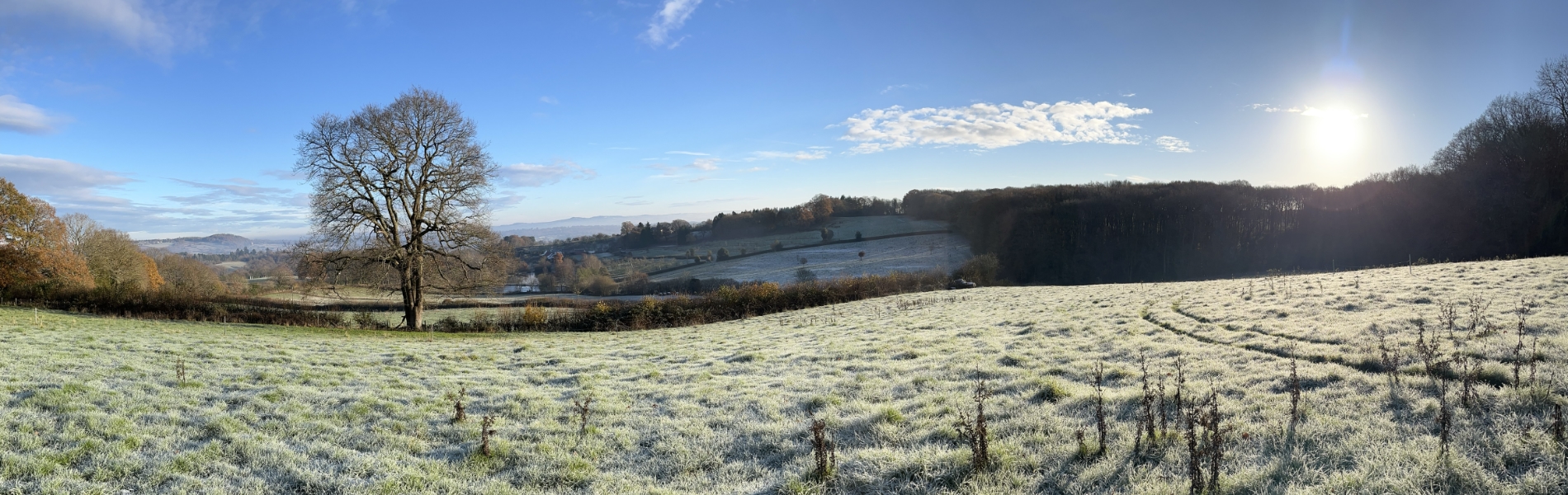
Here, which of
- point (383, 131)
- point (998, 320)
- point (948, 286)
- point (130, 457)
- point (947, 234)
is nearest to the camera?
point (130, 457)

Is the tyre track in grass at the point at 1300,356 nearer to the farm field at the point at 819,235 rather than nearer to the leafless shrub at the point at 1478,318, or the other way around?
the leafless shrub at the point at 1478,318

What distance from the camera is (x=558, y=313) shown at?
31000 millimetres

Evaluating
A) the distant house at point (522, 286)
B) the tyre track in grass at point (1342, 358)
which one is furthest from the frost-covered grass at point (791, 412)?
the distant house at point (522, 286)

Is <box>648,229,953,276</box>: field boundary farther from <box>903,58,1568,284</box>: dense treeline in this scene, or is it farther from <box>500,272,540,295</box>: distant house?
<box>500,272,540,295</box>: distant house

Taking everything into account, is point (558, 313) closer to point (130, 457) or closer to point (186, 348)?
point (186, 348)

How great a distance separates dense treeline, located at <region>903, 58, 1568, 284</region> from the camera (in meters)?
48.9

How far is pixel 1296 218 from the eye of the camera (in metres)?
61.8

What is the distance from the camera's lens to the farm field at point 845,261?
59031mm

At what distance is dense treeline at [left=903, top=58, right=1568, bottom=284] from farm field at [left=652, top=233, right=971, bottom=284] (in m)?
4.68

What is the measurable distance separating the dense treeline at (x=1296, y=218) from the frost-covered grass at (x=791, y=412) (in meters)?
44.3

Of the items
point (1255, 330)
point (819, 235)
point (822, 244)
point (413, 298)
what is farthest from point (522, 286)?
point (1255, 330)

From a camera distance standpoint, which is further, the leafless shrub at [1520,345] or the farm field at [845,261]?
the farm field at [845,261]

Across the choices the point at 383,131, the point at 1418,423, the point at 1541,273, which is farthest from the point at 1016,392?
the point at 383,131

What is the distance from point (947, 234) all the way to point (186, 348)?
6864cm
